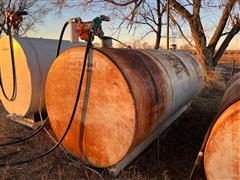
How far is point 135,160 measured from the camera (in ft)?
10.8

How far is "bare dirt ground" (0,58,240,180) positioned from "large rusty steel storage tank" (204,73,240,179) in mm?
764

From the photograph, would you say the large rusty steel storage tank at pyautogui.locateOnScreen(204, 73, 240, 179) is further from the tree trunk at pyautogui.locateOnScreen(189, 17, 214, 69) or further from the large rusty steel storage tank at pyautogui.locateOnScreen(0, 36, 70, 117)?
the tree trunk at pyautogui.locateOnScreen(189, 17, 214, 69)

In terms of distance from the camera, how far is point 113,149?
265cm

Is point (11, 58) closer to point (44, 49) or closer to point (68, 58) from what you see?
point (44, 49)

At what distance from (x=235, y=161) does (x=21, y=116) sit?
133 inches

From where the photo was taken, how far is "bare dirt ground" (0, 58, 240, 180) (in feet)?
9.48

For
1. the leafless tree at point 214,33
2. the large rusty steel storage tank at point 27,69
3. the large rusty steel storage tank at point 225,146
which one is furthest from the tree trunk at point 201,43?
the large rusty steel storage tank at point 225,146

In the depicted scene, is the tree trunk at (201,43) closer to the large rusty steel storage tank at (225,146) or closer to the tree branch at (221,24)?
the tree branch at (221,24)

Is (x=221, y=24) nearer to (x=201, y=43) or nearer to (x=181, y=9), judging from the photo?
(x=201, y=43)

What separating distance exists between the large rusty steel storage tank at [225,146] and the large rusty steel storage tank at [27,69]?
2780 millimetres

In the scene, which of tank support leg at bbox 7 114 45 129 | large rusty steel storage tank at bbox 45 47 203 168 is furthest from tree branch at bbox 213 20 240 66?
tank support leg at bbox 7 114 45 129

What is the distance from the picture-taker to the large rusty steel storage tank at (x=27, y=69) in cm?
395

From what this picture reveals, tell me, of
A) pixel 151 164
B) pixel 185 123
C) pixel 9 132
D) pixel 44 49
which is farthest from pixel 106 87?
pixel 185 123

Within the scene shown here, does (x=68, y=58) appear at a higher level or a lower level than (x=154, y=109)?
higher
